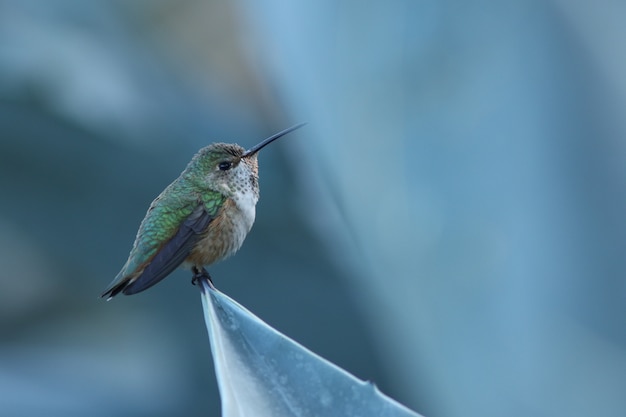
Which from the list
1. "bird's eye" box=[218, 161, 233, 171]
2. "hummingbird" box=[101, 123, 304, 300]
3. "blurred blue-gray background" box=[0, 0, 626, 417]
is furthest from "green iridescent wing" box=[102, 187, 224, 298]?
"blurred blue-gray background" box=[0, 0, 626, 417]

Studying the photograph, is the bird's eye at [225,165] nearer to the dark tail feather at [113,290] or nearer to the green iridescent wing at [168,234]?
the green iridescent wing at [168,234]

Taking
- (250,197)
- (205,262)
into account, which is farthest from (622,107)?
(205,262)

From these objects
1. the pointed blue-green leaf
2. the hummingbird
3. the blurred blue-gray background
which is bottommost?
the blurred blue-gray background

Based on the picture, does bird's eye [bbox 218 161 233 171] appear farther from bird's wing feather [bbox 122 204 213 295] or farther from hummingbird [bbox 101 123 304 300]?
bird's wing feather [bbox 122 204 213 295]

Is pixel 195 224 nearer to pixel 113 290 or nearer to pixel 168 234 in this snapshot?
pixel 168 234

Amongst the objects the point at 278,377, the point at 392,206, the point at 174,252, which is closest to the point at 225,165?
the point at 174,252

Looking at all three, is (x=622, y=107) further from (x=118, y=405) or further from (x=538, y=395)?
(x=118, y=405)
